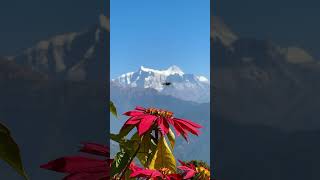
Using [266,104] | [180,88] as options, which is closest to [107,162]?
[266,104]

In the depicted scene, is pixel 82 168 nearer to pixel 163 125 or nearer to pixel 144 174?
pixel 144 174

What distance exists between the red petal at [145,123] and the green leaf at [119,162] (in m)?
0.06

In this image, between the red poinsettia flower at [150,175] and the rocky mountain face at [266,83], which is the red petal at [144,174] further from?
the rocky mountain face at [266,83]

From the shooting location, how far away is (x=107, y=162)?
51cm

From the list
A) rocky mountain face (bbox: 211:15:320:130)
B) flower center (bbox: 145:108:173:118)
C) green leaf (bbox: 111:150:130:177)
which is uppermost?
rocky mountain face (bbox: 211:15:320:130)

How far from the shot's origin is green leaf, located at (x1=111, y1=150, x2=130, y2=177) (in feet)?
1.66

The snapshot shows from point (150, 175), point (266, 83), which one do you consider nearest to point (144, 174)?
point (150, 175)

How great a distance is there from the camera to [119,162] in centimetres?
53

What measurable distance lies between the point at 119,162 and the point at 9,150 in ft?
0.94

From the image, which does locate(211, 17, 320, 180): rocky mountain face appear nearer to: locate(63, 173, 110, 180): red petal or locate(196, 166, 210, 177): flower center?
locate(196, 166, 210, 177): flower center

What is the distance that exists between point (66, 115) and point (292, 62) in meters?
0.33

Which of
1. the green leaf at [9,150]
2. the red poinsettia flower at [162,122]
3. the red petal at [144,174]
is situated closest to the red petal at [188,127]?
the red poinsettia flower at [162,122]

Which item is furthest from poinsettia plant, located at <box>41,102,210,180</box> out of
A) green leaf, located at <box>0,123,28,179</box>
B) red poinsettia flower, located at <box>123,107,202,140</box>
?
green leaf, located at <box>0,123,28,179</box>

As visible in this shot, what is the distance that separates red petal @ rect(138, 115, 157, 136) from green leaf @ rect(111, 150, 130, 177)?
0.19 feet
